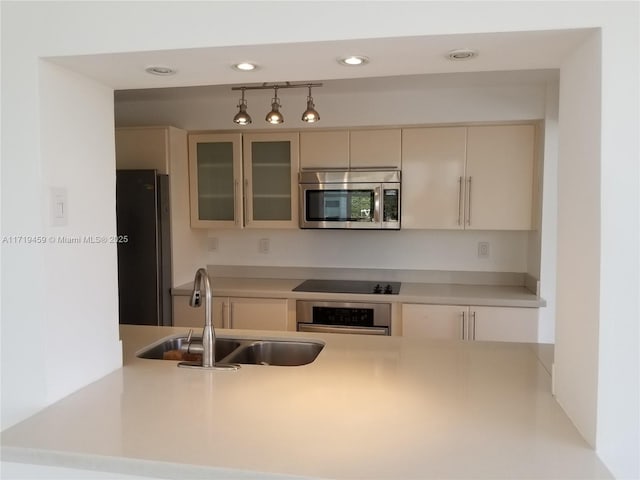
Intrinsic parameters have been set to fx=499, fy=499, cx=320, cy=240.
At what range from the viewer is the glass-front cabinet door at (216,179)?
3.74 m

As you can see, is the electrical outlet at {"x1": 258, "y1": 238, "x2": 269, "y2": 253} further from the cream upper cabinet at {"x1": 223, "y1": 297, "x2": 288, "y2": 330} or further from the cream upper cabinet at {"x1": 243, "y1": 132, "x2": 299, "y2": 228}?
the cream upper cabinet at {"x1": 223, "y1": 297, "x2": 288, "y2": 330}

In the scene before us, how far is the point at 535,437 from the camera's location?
1296 millimetres

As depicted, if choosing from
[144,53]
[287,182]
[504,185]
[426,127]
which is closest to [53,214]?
[144,53]

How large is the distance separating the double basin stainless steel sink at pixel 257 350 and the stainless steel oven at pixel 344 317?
1167 mm

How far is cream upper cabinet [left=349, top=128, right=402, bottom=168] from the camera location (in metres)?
3.53

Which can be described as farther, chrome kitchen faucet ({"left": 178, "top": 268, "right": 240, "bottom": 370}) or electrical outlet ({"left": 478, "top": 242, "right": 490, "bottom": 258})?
electrical outlet ({"left": 478, "top": 242, "right": 490, "bottom": 258})

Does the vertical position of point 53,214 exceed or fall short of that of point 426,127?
it falls short

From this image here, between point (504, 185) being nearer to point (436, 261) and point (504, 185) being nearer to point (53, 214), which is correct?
point (436, 261)

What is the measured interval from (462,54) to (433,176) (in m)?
2.16

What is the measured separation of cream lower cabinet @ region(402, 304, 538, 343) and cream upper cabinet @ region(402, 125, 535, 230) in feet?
1.94

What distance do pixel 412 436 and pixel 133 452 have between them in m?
0.70

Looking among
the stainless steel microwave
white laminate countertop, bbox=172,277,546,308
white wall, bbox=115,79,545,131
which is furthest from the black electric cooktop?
white wall, bbox=115,79,545,131

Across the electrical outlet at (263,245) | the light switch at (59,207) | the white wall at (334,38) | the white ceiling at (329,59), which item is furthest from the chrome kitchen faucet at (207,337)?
the electrical outlet at (263,245)

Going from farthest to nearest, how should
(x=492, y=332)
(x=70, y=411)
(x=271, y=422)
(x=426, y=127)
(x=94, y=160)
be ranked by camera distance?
(x=426, y=127) → (x=492, y=332) → (x=94, y=160) → (x=70, y=411) → (x=271, y=422)
